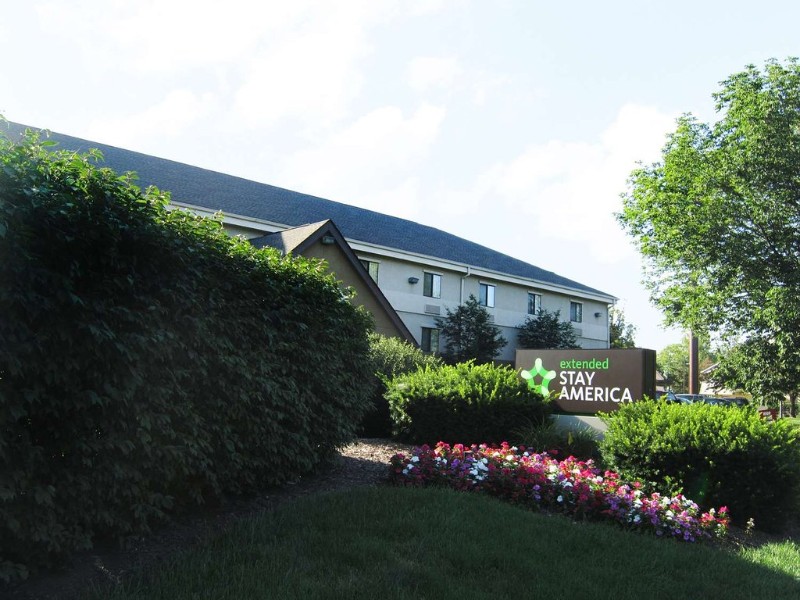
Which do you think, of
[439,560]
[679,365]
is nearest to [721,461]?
[439,560]

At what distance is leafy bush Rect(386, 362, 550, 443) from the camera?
429 inches

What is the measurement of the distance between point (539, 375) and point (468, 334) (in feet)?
65.0

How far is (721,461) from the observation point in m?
8.30

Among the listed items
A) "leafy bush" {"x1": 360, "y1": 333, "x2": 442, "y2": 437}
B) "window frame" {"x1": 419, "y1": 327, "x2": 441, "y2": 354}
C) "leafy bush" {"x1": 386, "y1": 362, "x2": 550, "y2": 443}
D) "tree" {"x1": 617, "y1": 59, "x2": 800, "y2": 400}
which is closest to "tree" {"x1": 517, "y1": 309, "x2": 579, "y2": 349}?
"window frame" {"x1": 419, "y1": 327, "x2": 441, "y2": 354}

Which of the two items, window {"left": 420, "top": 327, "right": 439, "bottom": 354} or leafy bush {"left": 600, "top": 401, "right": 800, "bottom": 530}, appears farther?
window {"left": 420, "top": 327, "right": 439, "bottom": 354}

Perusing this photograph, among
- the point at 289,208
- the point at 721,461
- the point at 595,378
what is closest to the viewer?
the point at 721,461

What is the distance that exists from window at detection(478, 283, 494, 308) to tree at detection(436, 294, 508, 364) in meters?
2.29

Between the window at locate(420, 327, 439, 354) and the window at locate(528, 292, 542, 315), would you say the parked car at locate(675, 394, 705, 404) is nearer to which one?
the window at locate(528, 292, 542, 315)

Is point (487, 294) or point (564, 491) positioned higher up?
point (487, 294)

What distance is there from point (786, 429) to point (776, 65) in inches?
755

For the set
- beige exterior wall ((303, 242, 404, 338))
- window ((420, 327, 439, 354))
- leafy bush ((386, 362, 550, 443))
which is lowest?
leafy bush ((386, 362, 550, 443))

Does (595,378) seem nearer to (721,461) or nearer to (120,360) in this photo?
(721,461)

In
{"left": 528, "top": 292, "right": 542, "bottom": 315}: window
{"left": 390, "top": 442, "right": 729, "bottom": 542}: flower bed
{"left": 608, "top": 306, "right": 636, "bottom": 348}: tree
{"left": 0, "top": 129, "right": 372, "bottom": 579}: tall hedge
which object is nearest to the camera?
{"left": 0, "top": 129, "right": 372, "bottom": 579}: tall hedge

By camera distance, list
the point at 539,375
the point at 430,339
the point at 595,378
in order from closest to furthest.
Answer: the point at 595,378, the point at 539,375, the point at 430,339
